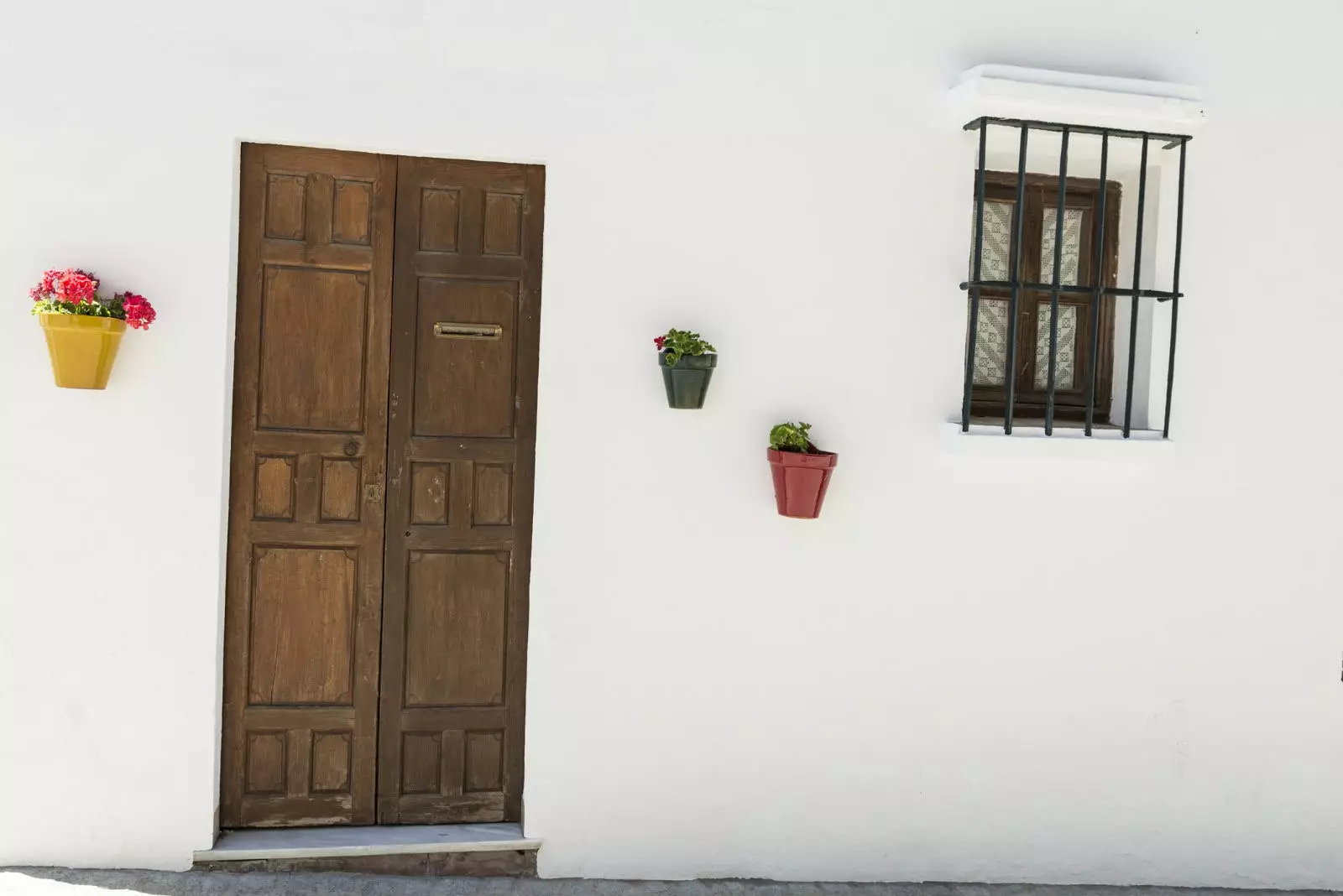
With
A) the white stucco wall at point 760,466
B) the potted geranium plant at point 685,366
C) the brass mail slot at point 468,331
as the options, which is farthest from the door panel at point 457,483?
the potted geranium plant at point 685,366

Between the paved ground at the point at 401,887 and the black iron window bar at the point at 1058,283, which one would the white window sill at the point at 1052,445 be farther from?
the paved ground at the point at 401,887

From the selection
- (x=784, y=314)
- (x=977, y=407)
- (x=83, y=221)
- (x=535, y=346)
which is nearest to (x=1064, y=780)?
(x=977, y=407)

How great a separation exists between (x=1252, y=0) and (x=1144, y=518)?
1.93m

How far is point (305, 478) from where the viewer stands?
3234mm

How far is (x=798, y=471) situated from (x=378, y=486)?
138 cm

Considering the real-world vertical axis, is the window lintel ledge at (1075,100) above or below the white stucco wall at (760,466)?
above

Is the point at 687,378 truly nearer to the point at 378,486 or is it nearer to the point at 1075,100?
the point at 378,486

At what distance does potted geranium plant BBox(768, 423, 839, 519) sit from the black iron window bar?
57cm

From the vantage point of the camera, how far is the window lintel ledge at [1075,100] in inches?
131

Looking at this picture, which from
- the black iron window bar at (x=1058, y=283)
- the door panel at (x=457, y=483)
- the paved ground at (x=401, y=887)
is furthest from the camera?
the black iron window bar at (x=1058, y=283)

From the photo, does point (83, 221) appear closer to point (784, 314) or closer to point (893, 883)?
point (784, 314)

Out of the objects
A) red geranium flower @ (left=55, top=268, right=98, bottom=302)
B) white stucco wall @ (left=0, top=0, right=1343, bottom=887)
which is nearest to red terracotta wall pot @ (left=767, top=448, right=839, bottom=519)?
white stucco wall @ (left=0, top=0, right=1343, bottom=887)

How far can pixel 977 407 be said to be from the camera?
12.0 ft

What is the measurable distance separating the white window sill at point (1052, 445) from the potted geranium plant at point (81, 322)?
263 cm
